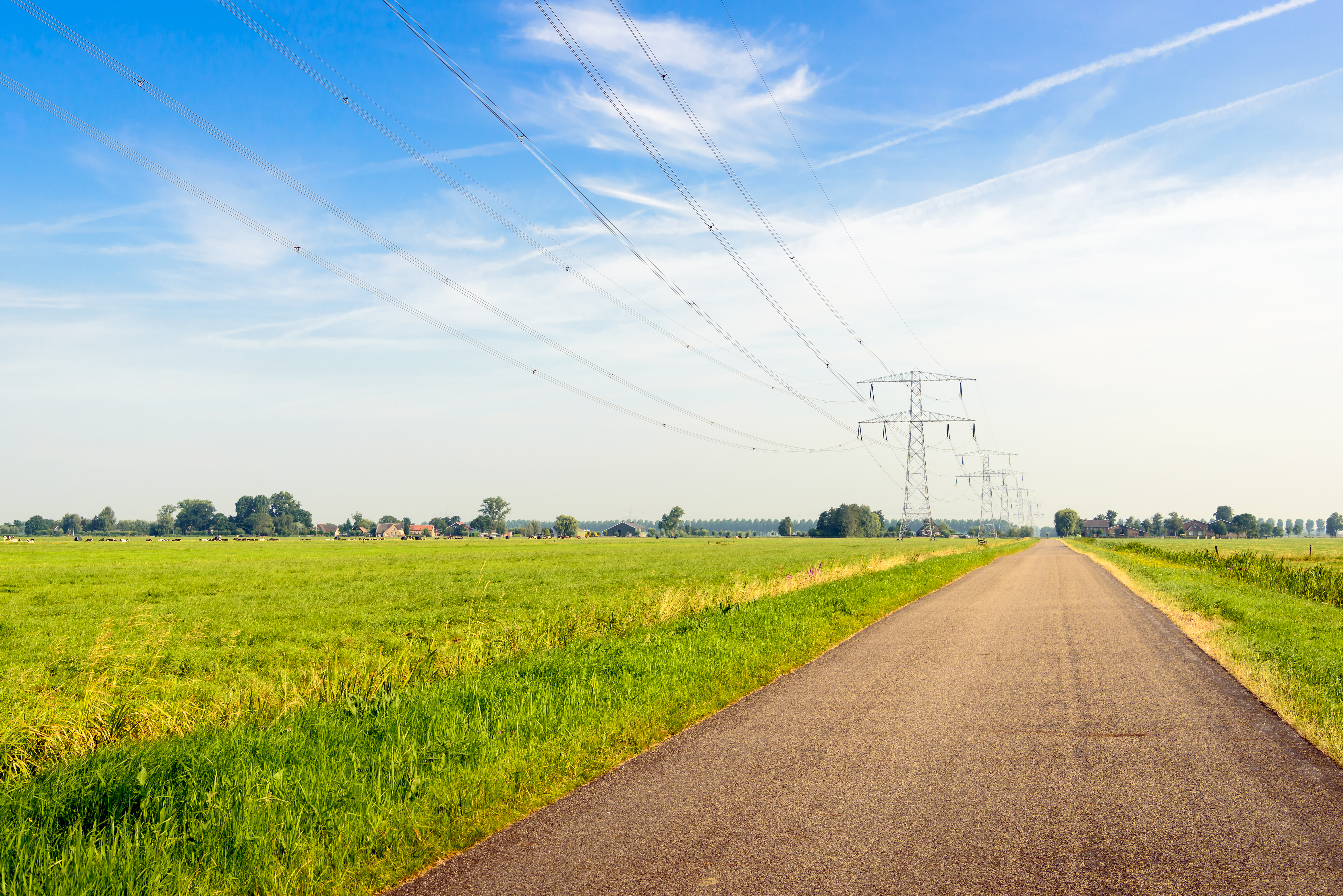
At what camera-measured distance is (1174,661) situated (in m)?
13.0

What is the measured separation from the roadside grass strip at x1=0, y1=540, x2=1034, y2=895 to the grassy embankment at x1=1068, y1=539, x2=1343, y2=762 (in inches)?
261

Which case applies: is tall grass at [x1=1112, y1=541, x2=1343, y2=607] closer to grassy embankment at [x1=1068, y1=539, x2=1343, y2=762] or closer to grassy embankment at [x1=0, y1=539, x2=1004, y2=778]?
grassy embankment at [x1=1068, y1=539, x2=1343, y2=762]

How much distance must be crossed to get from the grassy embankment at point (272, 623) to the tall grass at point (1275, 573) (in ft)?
49.7

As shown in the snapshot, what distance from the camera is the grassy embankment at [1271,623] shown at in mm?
9273

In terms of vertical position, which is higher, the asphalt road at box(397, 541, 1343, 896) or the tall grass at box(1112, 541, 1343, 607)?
the tall grass at box(1112, 541, 1343, 607)

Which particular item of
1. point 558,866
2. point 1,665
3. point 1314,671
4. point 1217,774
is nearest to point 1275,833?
point 1217,774

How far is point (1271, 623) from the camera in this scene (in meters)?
17.1

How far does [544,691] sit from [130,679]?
26.6ft

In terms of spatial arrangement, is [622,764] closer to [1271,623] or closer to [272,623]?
[1271,623]

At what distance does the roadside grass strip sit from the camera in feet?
15.6

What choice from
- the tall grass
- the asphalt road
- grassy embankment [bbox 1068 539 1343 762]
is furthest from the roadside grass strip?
the tall grass

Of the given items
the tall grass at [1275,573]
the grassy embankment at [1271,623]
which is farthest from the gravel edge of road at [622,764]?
the tall grass at [1275,573]

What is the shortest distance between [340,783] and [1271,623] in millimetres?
19350

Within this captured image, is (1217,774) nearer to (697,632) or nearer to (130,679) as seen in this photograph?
(697,632)
